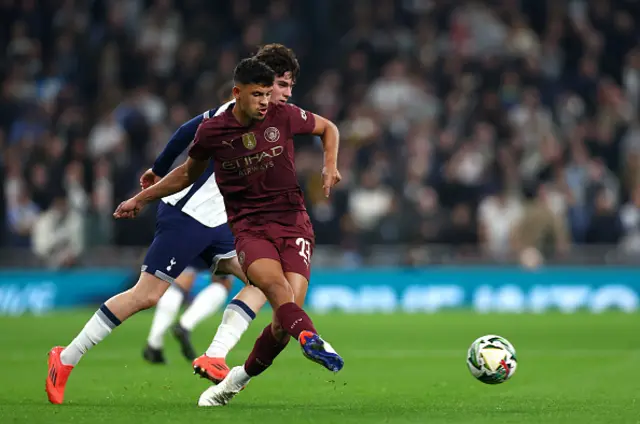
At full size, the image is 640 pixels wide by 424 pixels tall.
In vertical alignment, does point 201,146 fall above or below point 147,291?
above

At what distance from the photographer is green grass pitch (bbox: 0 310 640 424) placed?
7.44 m

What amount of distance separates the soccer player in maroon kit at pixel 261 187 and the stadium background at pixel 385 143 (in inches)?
358

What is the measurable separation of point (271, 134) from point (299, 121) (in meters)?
Answer: 0.24

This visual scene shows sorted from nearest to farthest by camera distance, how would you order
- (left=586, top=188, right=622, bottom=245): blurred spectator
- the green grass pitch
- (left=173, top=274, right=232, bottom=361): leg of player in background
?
1. the green grass pitch
2. (left=173, top=274, right=232, bottom=361): leg of player in background
3. (left=586, top=188, right=622, bottom=245): blurred spectator

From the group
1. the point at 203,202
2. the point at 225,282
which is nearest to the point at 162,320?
the point at 225,282

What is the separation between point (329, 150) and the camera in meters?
7.91

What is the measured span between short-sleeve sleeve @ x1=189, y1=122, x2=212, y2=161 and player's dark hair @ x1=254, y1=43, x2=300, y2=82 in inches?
28.1

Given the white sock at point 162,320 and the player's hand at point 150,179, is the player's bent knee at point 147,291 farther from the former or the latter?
the white sock at point 162,320

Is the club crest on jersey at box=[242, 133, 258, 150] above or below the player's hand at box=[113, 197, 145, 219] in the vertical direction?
above

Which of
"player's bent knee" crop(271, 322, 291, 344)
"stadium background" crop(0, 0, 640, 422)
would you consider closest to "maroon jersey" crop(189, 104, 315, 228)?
"player's bent knee" crop(271, 322, 291, 344)

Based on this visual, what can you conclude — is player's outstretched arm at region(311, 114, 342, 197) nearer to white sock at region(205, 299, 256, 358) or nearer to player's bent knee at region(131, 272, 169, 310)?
white sock at region(205, 299, 256, 358)

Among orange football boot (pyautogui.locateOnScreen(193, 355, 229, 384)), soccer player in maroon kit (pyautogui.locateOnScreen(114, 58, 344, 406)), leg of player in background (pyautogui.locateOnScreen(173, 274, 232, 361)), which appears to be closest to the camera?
soccer player in maroon kit (pyautogui.locateOnScreen(114, 58, 344, 406))

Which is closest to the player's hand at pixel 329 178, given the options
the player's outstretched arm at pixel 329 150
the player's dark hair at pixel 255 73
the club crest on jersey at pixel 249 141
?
the player's outstretched arm at pixel 329 150

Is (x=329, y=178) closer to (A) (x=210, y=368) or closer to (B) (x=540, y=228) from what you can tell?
(A) (x=210, y=368)
